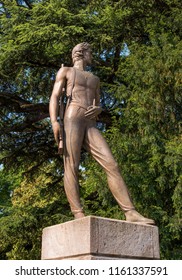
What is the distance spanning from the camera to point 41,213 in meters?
12.8

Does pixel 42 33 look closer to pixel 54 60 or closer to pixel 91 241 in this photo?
pixel 54 60

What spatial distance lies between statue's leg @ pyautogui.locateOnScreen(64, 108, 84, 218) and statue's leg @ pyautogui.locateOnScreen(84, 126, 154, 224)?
15 centimetres

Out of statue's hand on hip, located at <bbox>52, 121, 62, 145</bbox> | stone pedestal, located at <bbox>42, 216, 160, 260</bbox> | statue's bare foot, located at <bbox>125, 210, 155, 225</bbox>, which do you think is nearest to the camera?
stone pedestal, located at <bbox>42, 216, 160, 260</bbox>

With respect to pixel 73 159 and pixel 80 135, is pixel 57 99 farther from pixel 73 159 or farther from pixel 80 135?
pixel 73 159

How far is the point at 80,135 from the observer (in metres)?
5.69

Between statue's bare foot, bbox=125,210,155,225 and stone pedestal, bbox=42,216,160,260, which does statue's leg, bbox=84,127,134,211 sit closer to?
statue's bare foot, bbox=125,210,155,225

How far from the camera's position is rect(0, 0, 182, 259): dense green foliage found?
1039cm

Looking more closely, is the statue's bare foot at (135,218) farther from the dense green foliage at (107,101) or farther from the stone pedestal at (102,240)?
the dense green foliage at (107,101)

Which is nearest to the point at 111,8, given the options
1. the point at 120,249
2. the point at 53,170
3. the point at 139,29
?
the point at 139,29

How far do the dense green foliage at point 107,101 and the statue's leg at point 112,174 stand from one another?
169 inches

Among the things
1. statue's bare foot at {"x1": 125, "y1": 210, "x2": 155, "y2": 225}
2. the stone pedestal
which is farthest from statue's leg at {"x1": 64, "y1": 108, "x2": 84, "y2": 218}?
statue's bare foot at {"x1": 125, "y1": 210, "x2": 155, "y2": 225}

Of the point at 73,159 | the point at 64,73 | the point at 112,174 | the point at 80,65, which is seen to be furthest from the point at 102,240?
the point at 80,65

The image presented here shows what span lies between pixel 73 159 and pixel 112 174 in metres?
0.53
